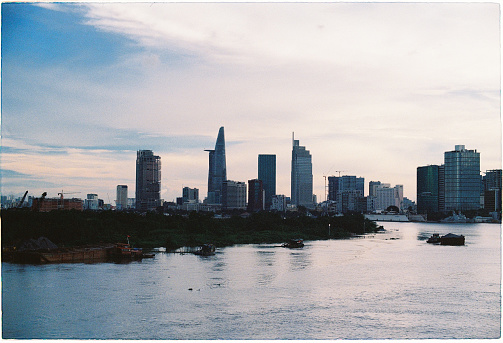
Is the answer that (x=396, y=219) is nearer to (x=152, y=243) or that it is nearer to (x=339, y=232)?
(x=339, y=232)

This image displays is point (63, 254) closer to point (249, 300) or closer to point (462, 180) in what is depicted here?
point (249, 300)

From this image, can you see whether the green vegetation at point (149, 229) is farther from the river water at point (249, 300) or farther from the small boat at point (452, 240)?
the small boat at point (452, 240)

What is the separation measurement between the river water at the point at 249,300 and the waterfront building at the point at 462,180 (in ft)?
461

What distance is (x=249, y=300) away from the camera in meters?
27.2

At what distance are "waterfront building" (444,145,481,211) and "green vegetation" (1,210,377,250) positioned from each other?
87997mm

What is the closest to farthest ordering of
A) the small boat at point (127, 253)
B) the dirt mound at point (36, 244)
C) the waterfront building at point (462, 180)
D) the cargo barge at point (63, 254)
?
the cargo barge at point (63, 254), the dirt mound at point (36, 244), the small boat at point (127, 253), the waterfront building at point (462, 180)

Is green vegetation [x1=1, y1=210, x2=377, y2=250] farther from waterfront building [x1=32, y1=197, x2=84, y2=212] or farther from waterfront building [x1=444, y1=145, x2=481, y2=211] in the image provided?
waterfront building [x1=444, y1=145, x2=481, y2=211]

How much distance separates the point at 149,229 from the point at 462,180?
13974 centimetres

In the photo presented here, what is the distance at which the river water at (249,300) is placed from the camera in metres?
21.8

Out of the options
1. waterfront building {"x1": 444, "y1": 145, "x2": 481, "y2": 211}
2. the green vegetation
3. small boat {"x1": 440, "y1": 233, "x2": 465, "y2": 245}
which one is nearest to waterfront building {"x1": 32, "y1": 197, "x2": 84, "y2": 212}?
the green vegetation

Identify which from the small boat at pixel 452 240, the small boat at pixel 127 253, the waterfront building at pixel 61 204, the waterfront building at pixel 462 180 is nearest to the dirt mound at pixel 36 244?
the small boat at pixel 127 253

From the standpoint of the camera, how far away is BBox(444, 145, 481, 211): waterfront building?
571 ft

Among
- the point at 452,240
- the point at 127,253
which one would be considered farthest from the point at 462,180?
the point at 127,253

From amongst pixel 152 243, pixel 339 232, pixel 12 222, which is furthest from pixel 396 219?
pixel 12 222
